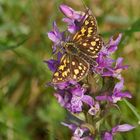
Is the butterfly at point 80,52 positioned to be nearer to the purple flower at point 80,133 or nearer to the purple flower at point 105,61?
the purple flower at point 105,61

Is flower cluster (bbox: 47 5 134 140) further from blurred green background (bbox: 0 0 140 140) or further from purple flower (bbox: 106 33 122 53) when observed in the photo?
blurred green background (bbox: 0 0 140 140)

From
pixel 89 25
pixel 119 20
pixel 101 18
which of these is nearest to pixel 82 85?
pixel 89 25

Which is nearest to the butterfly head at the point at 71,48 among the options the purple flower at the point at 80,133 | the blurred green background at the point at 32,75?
the purple flower at the point at 80,133

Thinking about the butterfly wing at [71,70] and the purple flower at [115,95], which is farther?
the purple flower at [115,95]

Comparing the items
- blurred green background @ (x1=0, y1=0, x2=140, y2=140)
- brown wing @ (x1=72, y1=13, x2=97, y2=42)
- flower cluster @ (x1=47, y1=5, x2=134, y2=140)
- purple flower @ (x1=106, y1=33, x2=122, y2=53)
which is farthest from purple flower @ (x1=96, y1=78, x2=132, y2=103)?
blurred green background @ (x1=0, y1=0, x2=140, y2=140)

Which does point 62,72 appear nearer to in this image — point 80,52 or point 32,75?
point 80,52

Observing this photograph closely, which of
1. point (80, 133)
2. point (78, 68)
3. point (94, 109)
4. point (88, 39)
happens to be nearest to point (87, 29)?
point (88, 39)
